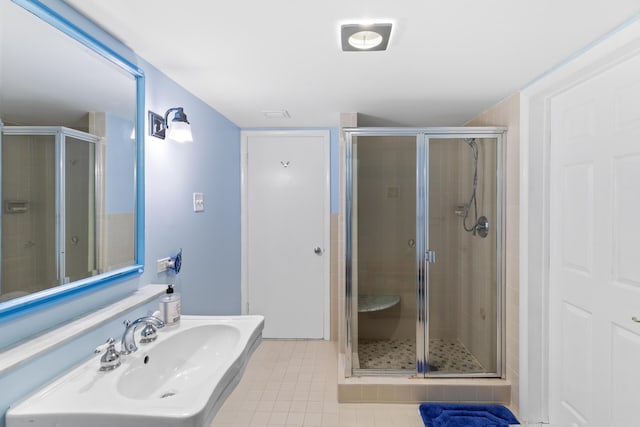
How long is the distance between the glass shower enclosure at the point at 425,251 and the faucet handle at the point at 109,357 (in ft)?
5.56

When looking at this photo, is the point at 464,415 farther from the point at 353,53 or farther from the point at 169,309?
the point at 353,53

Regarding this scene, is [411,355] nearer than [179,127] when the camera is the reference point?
No

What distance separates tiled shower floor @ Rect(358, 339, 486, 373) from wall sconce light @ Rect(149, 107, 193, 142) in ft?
6.47

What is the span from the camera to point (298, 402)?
8.19 ft

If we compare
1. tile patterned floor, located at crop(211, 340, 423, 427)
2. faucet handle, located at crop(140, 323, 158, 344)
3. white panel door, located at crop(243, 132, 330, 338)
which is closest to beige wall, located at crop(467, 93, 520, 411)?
tile patterned floor, located at crop(211, 340, 423, 427)

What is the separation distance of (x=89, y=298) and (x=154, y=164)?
780 millimetres

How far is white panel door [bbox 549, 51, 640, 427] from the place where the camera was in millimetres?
1624

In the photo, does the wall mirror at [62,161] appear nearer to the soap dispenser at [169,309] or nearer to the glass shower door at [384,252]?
the soap dispenser at [169,309]

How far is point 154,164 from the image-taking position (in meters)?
1.90

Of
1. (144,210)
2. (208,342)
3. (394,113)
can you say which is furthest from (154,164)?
(394,113)

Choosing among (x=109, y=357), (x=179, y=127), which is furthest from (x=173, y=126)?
(x=109, y=357)

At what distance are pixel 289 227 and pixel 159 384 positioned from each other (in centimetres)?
223

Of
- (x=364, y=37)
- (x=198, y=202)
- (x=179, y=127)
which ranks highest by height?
(x=364, y=37)

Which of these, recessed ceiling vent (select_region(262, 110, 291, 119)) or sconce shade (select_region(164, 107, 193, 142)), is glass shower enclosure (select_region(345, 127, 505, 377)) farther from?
sconce shade (select_region(164, 107, 193, 142))
